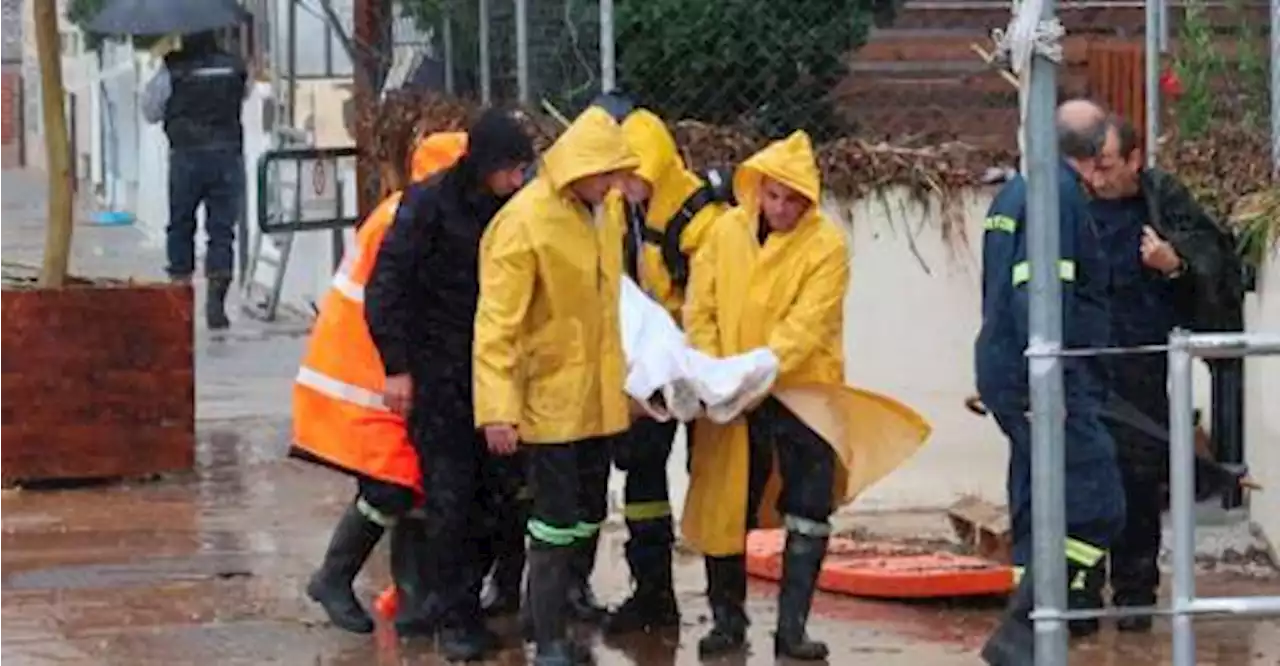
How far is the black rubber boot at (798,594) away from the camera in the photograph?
8.14 m

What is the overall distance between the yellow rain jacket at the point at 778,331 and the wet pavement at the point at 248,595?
46cm

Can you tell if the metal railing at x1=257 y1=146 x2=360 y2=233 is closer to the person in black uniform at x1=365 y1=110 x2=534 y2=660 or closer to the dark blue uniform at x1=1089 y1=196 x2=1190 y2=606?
the person in black uniform at x1=365 y1=110 x2=534 y2=660

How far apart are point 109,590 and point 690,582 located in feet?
6.12

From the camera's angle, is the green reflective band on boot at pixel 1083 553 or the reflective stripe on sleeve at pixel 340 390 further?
the reflective stripe on sleeve at pixel 340 390

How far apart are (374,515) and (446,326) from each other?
0.65 m

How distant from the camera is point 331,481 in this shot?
1147 centimetres

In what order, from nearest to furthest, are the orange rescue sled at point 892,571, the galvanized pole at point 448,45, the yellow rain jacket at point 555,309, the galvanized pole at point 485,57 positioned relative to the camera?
the yellow rain jacket at point 555,309 → the orange rescue sled at point 892,571 → the galvanized pole at point 485,57 → the galvanized pole at point 448,45

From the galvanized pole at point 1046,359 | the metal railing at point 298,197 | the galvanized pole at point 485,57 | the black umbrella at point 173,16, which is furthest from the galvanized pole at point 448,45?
the galvanized pole at point 1046,359

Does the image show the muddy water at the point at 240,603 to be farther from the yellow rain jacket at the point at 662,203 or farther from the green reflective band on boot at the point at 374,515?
the yellow rain jacket at the point at 662,203

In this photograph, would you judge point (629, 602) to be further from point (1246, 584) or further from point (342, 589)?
point (1246, 584)

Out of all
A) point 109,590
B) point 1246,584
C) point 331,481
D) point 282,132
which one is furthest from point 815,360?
point 282,132

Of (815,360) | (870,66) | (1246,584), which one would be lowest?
(1246,584)

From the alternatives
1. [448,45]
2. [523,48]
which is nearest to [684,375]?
[523,48]

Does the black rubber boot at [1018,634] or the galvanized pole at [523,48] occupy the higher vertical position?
the galvanized pole at [523,48]
